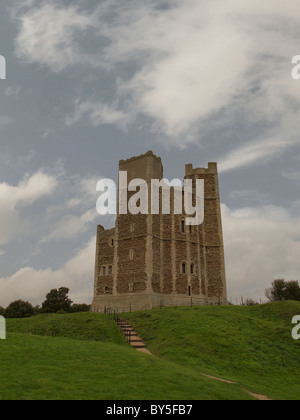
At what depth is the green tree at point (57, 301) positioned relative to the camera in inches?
2714

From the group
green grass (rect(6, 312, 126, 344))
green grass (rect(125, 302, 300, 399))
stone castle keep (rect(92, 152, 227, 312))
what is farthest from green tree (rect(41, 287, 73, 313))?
green grass (rect(125, 302, 300, 399))

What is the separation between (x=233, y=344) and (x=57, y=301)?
5643 centimetres

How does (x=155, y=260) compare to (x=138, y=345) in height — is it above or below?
above

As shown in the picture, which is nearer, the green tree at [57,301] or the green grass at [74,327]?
the green grass at [74,327]

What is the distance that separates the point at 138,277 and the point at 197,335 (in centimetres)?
1678

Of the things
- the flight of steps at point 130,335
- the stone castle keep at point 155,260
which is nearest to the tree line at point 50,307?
the stone castle keep at point 155,260

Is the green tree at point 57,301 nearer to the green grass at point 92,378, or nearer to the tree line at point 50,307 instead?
the tree line at point 50,307

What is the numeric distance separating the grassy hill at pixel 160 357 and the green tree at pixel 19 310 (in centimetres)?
2939

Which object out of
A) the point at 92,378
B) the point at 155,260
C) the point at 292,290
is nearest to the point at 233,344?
the point at 92,378

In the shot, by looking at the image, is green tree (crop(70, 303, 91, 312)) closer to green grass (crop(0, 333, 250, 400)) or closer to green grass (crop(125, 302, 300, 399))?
green grass (crop(125, 302, 300, 399))

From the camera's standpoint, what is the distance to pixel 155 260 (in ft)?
132

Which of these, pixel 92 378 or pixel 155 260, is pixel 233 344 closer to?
pixel 92 378

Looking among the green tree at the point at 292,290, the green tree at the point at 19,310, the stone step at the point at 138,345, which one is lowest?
the stone step at the point at 138,345

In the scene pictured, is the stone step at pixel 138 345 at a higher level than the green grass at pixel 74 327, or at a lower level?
lower
